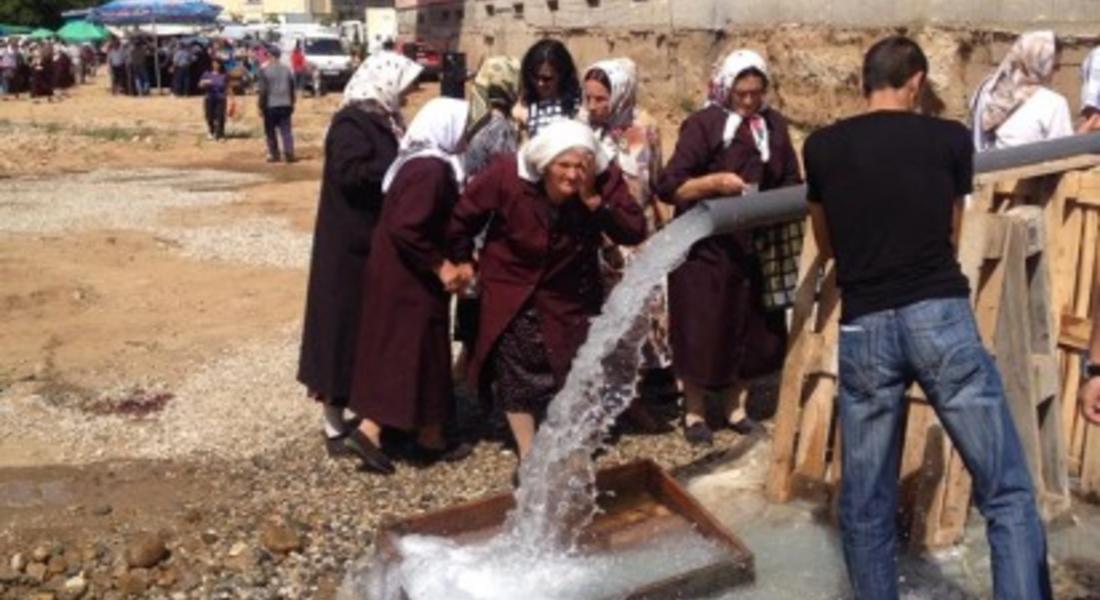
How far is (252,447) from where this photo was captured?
555cm

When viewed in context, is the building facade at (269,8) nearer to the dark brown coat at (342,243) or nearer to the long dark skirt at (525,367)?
the dark brown coat at (342,243)

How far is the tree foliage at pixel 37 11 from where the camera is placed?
59938mm

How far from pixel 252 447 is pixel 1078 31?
332 inches

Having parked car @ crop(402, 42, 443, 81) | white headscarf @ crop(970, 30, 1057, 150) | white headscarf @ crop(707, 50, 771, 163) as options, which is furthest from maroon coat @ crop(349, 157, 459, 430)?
parked car @ crop(402, 42, 443, 81)

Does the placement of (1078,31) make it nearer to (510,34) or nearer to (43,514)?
(43,514)

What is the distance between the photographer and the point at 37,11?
202 ft

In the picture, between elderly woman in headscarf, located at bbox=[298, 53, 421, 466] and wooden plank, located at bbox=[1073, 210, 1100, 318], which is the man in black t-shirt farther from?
elderly woman in headscarf, located at bbox=[298, 53, 421, 466]

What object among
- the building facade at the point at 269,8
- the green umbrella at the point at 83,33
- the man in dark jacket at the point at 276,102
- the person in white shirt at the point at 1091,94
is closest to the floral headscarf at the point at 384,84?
the person in white shirt at the point at 1091,94

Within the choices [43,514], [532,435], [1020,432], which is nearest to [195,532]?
[43,514]

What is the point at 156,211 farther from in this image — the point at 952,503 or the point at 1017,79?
the point at 952,503

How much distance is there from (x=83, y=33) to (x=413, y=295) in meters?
40.9

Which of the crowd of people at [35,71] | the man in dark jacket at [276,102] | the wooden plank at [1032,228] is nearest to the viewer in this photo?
the wooden plank at [1032,228]

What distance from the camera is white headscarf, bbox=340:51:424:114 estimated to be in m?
4.95

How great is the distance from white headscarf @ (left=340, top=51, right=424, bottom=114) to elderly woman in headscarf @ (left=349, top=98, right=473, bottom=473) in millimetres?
169
